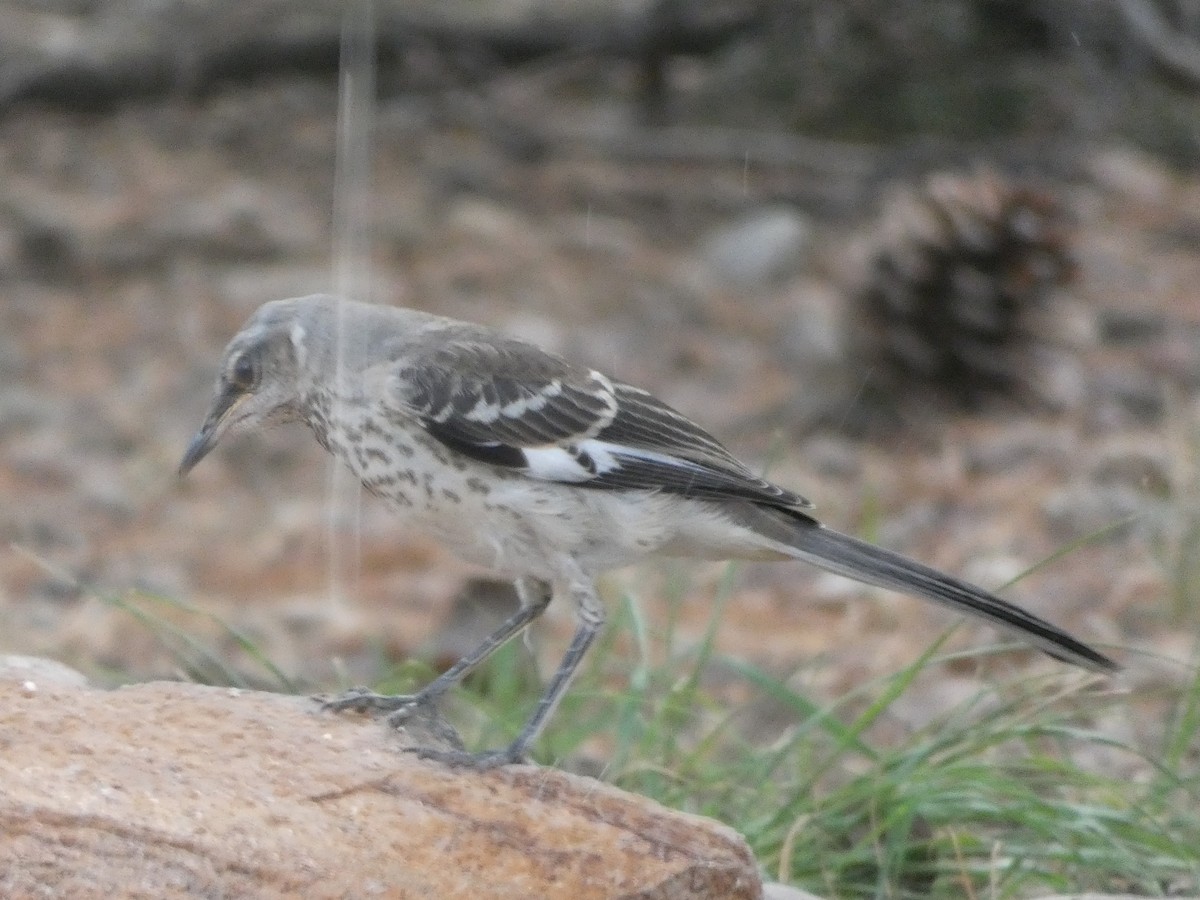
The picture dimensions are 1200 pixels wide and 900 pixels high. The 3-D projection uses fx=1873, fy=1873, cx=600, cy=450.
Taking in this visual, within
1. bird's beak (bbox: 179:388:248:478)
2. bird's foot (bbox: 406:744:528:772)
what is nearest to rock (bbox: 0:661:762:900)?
bird's foot (bbox: 406:744:528:772)

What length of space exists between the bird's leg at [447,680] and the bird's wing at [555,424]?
0.31 meters

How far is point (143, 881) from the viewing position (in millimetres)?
3045

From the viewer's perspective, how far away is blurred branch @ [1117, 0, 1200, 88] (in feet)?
27.5

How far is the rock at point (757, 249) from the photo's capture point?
889 centimetres

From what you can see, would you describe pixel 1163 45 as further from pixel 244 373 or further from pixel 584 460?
pixel 244 373

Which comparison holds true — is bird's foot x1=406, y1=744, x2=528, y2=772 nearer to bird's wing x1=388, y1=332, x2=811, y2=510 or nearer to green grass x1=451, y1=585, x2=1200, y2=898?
green grass x1=451, y1=585, x2=1200, y2=898

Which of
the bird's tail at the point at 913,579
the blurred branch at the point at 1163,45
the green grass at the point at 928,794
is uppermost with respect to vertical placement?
the blurred branch at the point at 1163,45

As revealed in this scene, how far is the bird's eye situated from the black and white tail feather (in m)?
0.36

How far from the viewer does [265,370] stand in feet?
13.8

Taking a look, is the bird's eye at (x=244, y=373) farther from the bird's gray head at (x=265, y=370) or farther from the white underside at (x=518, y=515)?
the white underside at (x=518, y=515)

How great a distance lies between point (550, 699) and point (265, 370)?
39.5 inches

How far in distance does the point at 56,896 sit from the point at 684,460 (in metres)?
1.77

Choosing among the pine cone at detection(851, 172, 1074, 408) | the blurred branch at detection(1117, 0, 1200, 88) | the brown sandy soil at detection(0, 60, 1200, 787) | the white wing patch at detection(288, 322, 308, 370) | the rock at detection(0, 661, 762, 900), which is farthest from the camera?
the blurred branch at detection(1117, 0, 1200, 88)

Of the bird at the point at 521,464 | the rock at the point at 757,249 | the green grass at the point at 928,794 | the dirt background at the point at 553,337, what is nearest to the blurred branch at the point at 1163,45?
the dirt background at the point at 553,337
